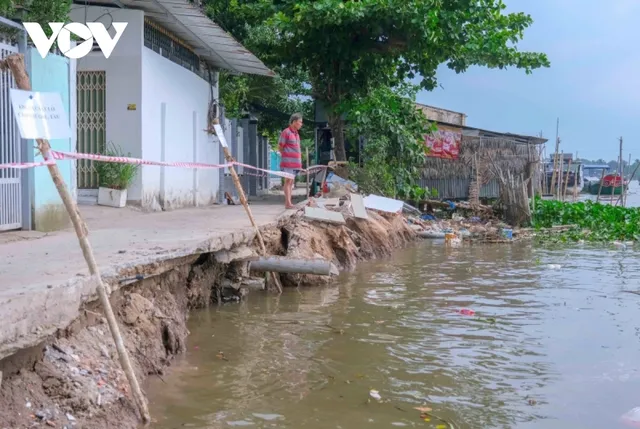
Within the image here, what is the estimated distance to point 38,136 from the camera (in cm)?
374

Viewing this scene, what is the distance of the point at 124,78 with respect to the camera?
11031 millimetres

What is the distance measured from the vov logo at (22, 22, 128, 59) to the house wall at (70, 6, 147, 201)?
242 mm

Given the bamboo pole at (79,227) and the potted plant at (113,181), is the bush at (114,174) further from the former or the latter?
the bamboo pole at (79,227)

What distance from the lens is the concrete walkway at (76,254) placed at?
3584mm

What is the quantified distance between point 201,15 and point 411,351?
697 centimetres

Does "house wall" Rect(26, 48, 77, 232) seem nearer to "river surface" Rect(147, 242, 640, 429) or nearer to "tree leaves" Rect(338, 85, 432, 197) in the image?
"river surface" Rect(147, 242, 640, 429)

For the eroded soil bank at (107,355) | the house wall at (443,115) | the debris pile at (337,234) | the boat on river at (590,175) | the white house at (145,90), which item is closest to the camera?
the eroded soil bank at (107,355)

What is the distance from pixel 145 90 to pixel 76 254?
599 centimetres

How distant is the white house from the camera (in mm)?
10945

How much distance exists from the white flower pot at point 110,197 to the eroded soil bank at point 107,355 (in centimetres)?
382

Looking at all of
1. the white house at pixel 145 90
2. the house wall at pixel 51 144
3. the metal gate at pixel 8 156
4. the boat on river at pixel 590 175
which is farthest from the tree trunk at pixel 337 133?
the boat on river at pixel 590 175

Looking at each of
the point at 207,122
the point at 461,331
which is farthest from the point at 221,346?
the point at 207,122

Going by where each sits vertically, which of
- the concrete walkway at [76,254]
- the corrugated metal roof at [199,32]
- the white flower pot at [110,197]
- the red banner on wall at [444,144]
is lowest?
the concrete walkway at [76,254]

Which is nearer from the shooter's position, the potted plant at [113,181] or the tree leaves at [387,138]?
the potted plant at [113,181]
